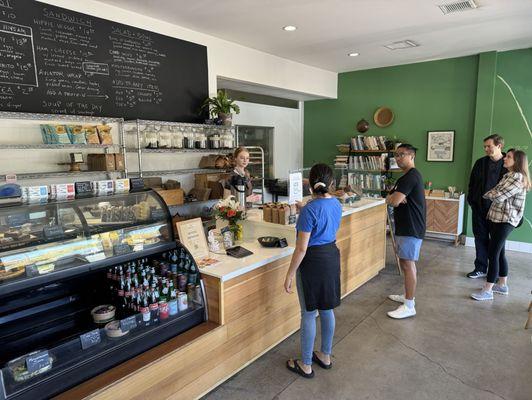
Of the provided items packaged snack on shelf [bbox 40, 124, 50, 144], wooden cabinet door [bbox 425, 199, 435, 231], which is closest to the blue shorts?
wooden cabinet door [bbox 425, 199, 435, 231]

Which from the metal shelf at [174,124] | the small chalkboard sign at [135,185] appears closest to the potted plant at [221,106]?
the metal shelf at [174,124]

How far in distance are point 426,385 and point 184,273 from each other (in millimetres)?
1777

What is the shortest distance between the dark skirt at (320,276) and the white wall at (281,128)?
14.5ft

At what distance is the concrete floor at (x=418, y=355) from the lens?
7.85 ft

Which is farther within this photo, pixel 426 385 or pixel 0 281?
pixel 426 385

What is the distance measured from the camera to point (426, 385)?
2.45 metres

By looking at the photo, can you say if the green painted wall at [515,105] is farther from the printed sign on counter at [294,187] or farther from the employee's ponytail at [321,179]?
the employee's ponytail at [321,179]

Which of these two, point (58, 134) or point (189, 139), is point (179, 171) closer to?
point (189, 139)

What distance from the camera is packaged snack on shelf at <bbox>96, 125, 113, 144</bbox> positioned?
358cm

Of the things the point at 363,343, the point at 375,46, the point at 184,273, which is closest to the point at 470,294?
the point at 363,343

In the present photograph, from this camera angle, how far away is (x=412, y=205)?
3.26 m

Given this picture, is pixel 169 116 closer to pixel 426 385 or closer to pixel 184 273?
pixel 184 273

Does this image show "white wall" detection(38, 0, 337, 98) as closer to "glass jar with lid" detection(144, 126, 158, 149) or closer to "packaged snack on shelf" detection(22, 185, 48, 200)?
"glass jar with lid" detection(144, 126, 158, 149)

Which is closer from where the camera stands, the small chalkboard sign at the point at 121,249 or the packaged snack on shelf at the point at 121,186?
the small chalkboard sign at the point at 121,249
